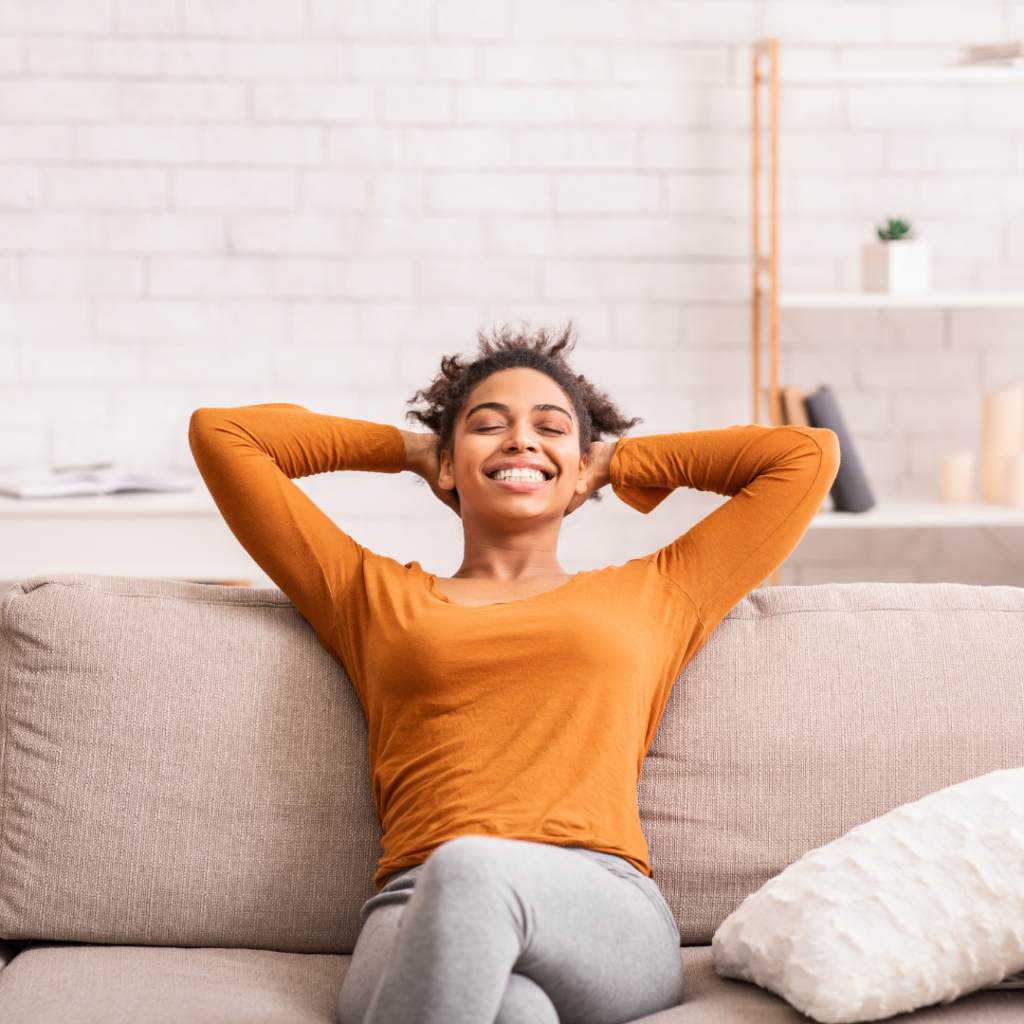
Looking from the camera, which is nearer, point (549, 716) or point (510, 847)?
point (510, 847)

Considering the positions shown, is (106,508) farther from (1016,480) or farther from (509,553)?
(1016,480)

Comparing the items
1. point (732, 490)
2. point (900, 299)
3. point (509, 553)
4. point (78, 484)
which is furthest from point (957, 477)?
point (78, 484)

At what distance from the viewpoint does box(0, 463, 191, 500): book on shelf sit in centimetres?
255

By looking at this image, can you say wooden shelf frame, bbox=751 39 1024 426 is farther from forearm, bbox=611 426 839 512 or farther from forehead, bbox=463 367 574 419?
forehead, bbox=463 367 574 419

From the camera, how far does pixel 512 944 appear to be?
0.99 m

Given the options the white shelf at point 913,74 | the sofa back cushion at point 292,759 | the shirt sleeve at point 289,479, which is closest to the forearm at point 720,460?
the sofa back cushion at point 292,759

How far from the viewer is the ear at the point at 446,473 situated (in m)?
1.58

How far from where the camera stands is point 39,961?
50.4 inches

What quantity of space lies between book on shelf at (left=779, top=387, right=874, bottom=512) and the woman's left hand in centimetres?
122

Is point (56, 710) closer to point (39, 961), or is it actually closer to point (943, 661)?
point (39, 961)

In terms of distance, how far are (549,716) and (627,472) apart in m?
0.44

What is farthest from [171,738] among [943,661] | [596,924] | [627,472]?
[943,661]

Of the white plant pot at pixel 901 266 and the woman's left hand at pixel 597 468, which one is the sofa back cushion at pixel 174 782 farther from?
Answer: the white plant pot at pixel 901 266

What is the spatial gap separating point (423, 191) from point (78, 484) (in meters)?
1.15
